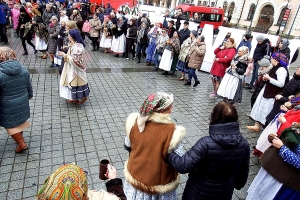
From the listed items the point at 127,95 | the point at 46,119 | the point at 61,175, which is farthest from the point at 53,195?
the point at 127,95

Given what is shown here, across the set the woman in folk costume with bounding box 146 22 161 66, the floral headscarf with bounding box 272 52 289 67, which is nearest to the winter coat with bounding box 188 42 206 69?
the woman in folk costume with bounding box 146 22 161 66

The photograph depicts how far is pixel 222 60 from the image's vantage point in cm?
620

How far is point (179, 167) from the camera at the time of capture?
190 centimetres

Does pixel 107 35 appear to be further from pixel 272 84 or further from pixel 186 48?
pixel 272 84

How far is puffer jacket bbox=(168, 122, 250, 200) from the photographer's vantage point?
72.1 inches

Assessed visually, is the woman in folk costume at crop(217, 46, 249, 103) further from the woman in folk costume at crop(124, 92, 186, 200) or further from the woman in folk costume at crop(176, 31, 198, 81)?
the woman in folk costume at crop(124, 92, 186, 200)

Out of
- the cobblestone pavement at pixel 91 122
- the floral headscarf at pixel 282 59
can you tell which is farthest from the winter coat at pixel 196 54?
the floral headscarf at pixel 282 59

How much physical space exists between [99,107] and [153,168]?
12.3 feet

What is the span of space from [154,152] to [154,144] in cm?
7

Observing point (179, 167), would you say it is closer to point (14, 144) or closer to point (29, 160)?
point (29, 160)

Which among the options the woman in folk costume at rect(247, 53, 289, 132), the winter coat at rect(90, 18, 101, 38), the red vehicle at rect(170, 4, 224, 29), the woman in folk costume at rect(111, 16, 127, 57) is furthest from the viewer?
the red vehicle at rect(170, 4, 224, 29)

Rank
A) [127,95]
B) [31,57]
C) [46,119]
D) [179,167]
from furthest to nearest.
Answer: [31,57] → [127,95] → [46,119] → [179,167]

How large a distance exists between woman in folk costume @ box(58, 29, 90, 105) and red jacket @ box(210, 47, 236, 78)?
3.76m

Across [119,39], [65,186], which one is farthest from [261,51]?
[65,186]
